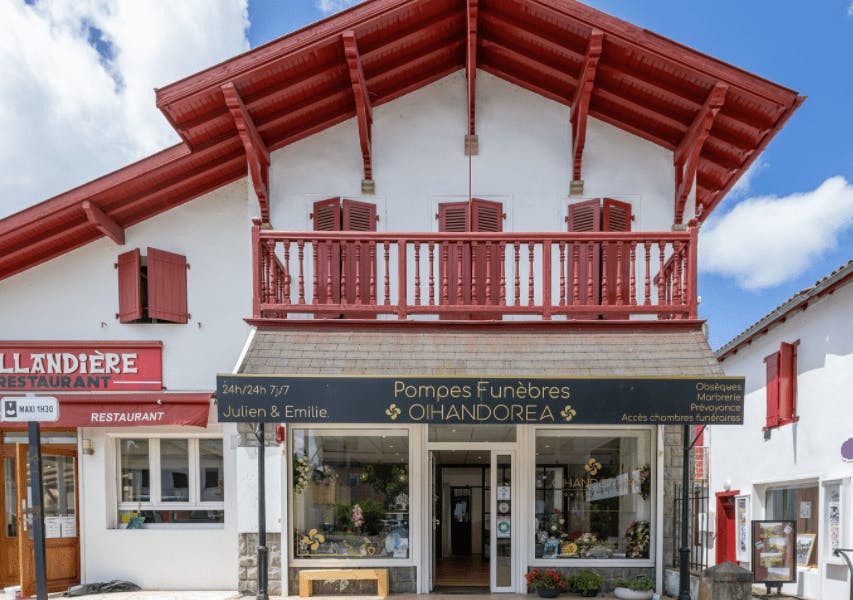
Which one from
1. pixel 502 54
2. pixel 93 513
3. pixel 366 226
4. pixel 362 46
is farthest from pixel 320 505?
pixel 502 54

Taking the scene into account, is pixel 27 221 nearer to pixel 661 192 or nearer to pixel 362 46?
pixel 362 46

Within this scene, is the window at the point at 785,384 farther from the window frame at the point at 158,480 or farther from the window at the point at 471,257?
the window frame at the point at 158,480

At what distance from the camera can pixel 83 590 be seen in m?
8.41

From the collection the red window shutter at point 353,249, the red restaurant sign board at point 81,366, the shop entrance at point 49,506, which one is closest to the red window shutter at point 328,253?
the red window shutter at point 353,249

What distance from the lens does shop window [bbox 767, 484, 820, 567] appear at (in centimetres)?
970

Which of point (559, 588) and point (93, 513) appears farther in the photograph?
point (93, 513)

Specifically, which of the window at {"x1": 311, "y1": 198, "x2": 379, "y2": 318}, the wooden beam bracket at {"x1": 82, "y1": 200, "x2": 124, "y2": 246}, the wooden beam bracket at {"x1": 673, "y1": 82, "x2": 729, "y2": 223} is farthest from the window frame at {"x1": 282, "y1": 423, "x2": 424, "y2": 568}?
the wooden beam bracket at {"x1": 673, "y1": 82, "x2": 729, "y2": 223}

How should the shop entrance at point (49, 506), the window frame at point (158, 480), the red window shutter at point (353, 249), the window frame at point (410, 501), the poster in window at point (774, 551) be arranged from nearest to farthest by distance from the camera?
1. the red window shutter at point (353, 249)
2. the window frame at point (410, 501)
3. the shop entrance at point (49, 506)
4. the window frame at point (158, 480)
5. the poster in window at point (774, 551)

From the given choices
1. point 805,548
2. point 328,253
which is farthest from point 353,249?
point 805,548

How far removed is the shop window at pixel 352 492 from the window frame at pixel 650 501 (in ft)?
5.52

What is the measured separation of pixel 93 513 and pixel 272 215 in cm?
491

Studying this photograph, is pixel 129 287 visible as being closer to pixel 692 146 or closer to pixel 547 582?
pixel 547 582

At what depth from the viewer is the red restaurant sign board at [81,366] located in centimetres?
860

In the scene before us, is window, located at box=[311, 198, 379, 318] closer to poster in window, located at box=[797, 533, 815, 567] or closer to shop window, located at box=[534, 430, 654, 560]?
shop window, located at box=[534, 430, 654, 560]
